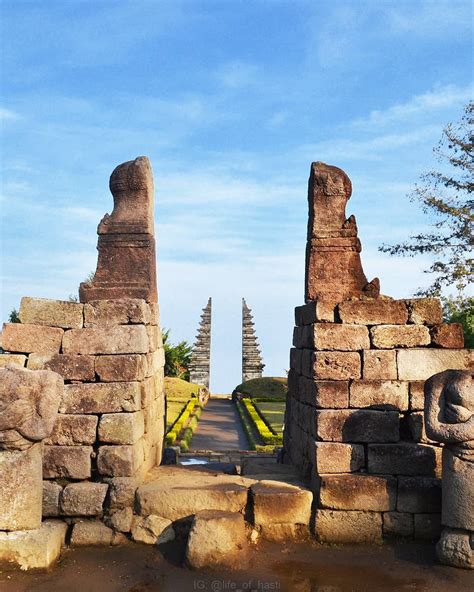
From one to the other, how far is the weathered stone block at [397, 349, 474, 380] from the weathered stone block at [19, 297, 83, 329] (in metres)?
3.66

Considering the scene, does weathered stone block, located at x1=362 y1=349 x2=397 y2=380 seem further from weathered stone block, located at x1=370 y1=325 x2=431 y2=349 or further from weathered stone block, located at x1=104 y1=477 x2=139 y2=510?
weathered stone block, located at x1=104 y1=477 x2=139 y2=510

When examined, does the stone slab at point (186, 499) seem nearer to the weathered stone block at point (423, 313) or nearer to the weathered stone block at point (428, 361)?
the weathered stone block at point (428, 361)

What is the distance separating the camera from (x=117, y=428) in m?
6.52

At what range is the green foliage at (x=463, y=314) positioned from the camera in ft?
59.1

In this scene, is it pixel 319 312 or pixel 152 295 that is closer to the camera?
pixel 319 312

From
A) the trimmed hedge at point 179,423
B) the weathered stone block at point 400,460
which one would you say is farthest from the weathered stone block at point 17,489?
the trimmed hedge at point 179,423

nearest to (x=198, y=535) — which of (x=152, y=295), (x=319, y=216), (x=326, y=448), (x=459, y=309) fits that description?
(x=326, y=448)

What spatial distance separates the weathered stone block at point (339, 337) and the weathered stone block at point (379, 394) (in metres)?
0.41

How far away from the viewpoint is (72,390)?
21.7 ft

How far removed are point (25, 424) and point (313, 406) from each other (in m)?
3.04

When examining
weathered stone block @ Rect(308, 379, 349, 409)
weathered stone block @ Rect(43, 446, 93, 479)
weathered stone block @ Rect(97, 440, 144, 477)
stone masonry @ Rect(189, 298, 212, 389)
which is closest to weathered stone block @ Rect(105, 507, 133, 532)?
weathered stone block @ Rect(97, 440, 144, 477)

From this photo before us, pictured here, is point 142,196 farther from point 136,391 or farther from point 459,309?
point 459,309

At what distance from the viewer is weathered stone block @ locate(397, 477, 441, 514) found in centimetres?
637

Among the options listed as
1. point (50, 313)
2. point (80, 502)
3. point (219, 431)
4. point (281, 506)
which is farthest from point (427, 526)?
point (219, 431)
